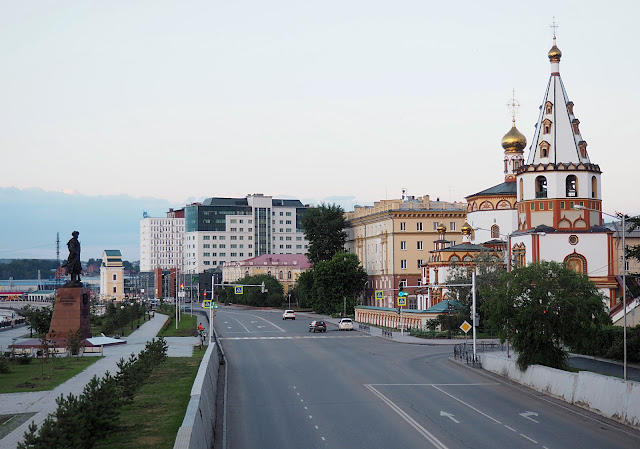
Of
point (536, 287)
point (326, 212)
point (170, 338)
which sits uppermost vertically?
point (326, 212)

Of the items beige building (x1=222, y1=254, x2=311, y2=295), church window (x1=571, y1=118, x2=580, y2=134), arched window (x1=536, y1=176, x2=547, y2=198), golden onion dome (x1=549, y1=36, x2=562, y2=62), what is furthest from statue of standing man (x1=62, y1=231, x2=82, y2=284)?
beige building (x1=222, y1=254, x2=311, y2=295)

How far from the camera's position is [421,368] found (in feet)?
143

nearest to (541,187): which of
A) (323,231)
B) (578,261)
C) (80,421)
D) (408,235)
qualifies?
(578,261)

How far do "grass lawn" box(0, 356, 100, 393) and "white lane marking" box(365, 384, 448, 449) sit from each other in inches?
555

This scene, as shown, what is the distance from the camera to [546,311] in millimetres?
36531

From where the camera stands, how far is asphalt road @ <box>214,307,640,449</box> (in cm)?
2370

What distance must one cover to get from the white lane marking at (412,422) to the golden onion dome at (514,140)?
224 feet

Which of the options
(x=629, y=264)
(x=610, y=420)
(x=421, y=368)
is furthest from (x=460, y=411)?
(x=629, y=264)

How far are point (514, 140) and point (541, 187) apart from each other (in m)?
31.2

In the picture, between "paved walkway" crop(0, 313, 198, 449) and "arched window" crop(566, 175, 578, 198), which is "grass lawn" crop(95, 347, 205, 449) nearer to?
"paved walkway" crop(0, 313, 198, 449)

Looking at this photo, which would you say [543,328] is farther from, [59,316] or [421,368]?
[59,316]

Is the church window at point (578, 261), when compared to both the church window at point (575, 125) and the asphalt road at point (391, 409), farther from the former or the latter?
the asphalt road at point (391, 409)

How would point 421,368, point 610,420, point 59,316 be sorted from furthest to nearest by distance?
point 59,316
point 421,368
point 610,420

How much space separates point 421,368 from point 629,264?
148 feet
